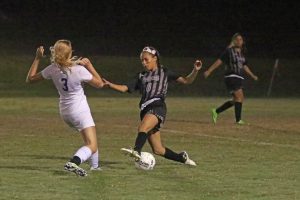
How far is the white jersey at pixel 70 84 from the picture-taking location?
11.8 m

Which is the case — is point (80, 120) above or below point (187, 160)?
above

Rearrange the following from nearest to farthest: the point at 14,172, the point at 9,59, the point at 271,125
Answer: the point at 14,172 < the point at 271,125 < the point at 9,59

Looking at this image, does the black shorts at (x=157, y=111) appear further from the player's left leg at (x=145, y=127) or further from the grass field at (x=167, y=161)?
the grass field at (x=167, y=161)

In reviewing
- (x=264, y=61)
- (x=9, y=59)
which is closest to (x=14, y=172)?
(x=9, y=59)

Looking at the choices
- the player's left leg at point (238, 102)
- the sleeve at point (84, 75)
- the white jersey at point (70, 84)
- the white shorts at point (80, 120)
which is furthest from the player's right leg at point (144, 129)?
the player's left leg at point (238, 102)

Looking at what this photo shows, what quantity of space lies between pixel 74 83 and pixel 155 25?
39.2 meters

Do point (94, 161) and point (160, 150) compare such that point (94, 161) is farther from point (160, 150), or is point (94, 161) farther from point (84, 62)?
point (84, 62)

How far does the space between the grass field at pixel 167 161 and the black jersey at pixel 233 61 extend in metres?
1.25

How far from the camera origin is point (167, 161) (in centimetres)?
1399

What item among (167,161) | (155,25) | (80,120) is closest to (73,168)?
(80,120)

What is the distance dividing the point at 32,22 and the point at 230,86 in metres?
29.1

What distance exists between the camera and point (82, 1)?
53625mm

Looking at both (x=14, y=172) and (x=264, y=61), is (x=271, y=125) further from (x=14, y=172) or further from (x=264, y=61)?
(x=264, y=61)

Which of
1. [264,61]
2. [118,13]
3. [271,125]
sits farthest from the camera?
[118,13]
